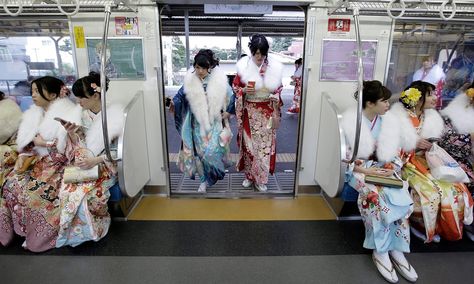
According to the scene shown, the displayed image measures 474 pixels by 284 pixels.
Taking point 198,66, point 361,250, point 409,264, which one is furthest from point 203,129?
point 409,264

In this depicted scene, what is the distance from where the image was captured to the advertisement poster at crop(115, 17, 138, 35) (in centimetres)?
281

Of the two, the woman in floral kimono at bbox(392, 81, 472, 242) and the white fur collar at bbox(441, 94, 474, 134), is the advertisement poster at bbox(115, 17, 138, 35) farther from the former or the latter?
the white fur collar at bbox(441, 94, 474, 134)

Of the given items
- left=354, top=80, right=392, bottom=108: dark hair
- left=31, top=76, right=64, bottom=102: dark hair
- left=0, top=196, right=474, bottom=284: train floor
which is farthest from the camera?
left=31, top=76, right=64, bottom=102: dark hair

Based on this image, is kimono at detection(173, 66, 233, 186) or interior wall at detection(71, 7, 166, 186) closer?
interior wall at detection(71, 7, 166, 186)

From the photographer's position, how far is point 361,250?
2.43m

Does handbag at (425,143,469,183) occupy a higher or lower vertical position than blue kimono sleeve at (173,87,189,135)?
lower

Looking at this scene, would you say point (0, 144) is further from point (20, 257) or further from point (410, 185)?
point (410, 185)

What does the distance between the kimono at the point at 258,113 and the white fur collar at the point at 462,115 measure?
1.56 m

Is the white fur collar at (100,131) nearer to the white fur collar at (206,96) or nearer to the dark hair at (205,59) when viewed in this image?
the white fur collar at (206,96)

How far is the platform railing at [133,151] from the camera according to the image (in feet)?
8.17

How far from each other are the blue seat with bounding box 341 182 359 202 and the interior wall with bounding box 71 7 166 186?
1.83 metres

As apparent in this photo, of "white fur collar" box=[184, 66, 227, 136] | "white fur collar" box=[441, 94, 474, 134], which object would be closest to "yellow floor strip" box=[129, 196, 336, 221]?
"white fur collar" box=[184, 66, 227, 136]

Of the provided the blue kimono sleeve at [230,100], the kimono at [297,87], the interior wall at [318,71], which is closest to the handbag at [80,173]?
A: the blue kimono sleeve at [230,100]

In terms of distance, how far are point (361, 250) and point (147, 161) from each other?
2.19 m
